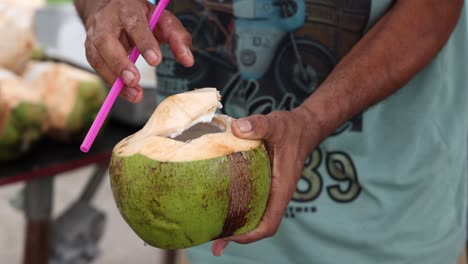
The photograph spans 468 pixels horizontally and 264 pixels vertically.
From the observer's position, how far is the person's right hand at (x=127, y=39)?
966mm

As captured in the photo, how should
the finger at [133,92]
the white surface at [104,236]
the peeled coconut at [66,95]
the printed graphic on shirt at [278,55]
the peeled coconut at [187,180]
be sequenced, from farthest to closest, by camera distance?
the white surface at [104,236] → the peeled coconut at [66,95] → the printed graphic on shirt at [278,55] → the finger at [133,92] → the peeled coconut at [187,180]

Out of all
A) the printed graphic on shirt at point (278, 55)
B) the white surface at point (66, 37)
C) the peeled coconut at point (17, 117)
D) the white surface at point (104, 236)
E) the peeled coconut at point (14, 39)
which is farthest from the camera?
the white surface at point (104, 236)

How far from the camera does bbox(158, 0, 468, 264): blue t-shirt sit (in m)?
1.27

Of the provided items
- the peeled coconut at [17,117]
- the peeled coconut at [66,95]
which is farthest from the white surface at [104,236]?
the peeled coconut at [17,117]

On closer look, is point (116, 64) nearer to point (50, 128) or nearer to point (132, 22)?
point (132, 22)

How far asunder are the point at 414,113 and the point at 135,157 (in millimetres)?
660

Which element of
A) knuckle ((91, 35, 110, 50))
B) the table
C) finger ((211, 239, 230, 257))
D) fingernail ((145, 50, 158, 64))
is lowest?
the table

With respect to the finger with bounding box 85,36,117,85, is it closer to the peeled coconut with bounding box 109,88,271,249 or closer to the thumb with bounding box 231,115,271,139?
the peeled coconut with bounding box 109,88,271,249

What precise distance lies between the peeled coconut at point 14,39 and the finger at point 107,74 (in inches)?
44.4

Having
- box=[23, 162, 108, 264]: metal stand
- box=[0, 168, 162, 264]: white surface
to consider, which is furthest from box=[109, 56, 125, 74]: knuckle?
box=[0, 168, 162, 264]: white surface

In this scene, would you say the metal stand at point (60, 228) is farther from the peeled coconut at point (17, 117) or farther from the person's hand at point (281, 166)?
the person's hand at point (281, 166)

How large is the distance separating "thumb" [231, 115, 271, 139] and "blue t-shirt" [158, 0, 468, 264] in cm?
40

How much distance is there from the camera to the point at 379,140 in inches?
51.6

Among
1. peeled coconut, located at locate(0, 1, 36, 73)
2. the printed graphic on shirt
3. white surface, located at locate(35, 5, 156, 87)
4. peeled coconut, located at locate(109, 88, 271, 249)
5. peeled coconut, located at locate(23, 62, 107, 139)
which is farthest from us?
white surface, located at locate(35, 5, 156, 87)
